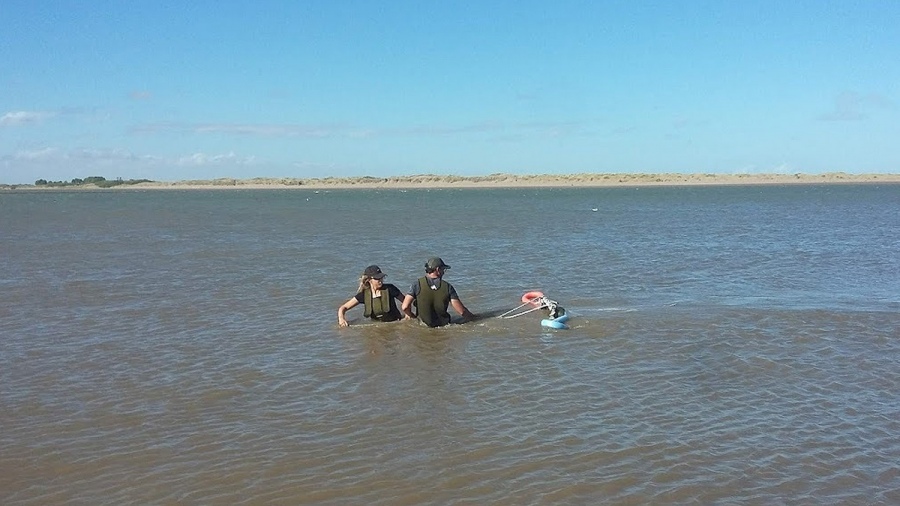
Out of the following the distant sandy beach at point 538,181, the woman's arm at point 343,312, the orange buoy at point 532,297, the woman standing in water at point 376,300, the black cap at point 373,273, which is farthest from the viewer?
the distant sandy beach at point 538,181

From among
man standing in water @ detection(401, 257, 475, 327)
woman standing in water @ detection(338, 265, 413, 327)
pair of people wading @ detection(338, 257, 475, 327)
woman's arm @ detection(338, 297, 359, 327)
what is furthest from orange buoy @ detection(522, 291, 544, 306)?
woman's arm @ detection(338, 297, 359, 327)

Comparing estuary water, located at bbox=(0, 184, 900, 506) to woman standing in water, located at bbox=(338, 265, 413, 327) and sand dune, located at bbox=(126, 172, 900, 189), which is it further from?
sand dune, located at bbox=(126, 172, 900, 189)

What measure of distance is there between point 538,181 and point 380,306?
13861cm

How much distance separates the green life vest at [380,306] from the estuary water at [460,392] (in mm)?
223

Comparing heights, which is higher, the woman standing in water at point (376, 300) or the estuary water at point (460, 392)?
the woman standing in water at point (376, 300)

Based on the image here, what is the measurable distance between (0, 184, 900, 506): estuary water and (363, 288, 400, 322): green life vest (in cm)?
22

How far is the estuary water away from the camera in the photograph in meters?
6.12

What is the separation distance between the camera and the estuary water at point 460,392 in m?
6.12

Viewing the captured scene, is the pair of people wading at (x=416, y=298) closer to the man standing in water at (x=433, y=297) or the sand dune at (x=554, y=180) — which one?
the man standing in water at (x=433, y=297)

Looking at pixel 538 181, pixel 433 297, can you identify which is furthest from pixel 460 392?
pixel 538 181

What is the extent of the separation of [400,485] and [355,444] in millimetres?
1000

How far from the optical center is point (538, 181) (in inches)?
5861

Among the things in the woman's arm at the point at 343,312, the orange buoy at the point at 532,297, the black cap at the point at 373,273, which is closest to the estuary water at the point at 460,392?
the woman's arm at the point at 343,312

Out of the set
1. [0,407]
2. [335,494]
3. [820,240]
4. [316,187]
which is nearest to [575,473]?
[335,494]
